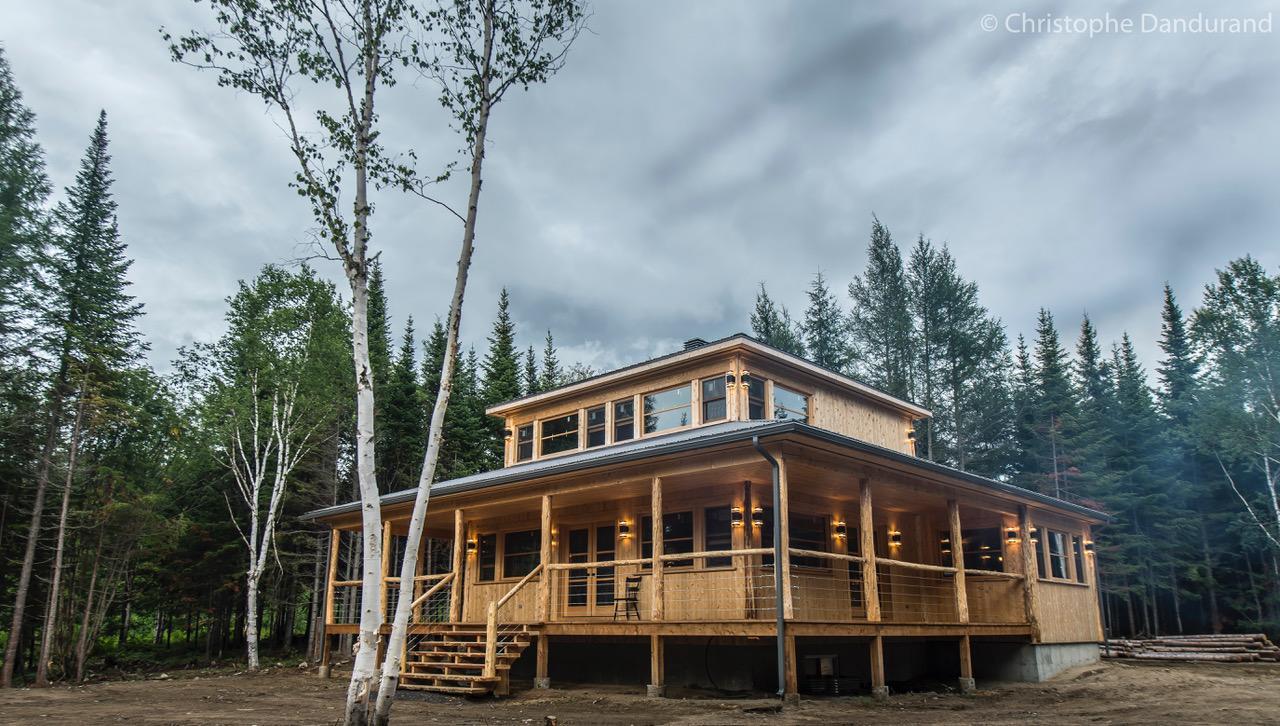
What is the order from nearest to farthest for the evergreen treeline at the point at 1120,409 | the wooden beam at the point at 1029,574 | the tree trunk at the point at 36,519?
the wooden beam at the point at 1029,574, the tree trunk at the point at 36,519, the evergreen treeline at the point at 1120,409

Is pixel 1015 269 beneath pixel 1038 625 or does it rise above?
above

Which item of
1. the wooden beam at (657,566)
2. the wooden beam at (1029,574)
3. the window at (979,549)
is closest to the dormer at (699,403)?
the window at (979,549)

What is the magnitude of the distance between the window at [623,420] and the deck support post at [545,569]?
3.82 m

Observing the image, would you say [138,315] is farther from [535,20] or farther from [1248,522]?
[1248,522]

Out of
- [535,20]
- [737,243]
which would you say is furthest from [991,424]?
[535,20]

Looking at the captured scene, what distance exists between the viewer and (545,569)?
14.1m

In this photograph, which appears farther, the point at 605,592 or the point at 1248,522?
the point at 1248,522

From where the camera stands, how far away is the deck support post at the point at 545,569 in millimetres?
13969

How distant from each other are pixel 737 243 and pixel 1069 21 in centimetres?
2302

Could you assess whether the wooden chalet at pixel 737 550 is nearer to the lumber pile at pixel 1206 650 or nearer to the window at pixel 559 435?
the window at pixel 559 435

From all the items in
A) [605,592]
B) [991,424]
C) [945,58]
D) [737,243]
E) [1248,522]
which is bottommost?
[605,592]

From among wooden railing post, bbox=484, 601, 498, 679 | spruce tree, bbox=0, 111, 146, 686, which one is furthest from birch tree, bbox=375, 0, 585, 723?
spruce tree, bbox=0, 111, 146, 686

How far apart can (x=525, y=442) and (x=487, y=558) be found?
323 cm

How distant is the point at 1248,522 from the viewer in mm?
30469
